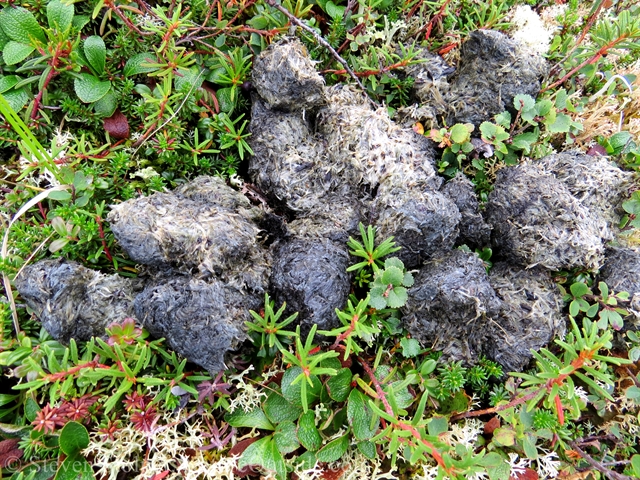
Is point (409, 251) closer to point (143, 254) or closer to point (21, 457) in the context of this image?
point (143, 254)

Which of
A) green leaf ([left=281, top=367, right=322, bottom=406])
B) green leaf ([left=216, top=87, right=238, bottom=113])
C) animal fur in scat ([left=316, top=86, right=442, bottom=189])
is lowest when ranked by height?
green leaf ([left=281, top=367, right=322, bottom=406])

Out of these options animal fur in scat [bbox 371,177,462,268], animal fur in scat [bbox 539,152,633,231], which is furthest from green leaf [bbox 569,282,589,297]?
animal fur in scat [bbox 371,177,462,268]

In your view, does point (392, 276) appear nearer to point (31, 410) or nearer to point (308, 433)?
point (308, 433)

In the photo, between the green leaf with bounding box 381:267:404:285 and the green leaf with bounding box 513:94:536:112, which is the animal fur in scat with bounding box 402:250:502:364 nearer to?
the green leaf with bounding box 381:267:404:285

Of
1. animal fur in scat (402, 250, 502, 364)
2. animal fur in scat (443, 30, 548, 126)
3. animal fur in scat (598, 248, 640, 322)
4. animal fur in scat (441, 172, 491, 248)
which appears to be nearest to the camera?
animal fur in scat (402, 250, 502, 364)

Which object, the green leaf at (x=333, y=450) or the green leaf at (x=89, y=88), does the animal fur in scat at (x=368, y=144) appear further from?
the green leaf at (x=333, y=450)

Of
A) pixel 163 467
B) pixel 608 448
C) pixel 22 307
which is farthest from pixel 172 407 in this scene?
pixel 608 448

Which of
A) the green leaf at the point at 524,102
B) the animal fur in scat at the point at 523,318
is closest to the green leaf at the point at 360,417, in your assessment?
the animal fur in scat at the point at 523,318
